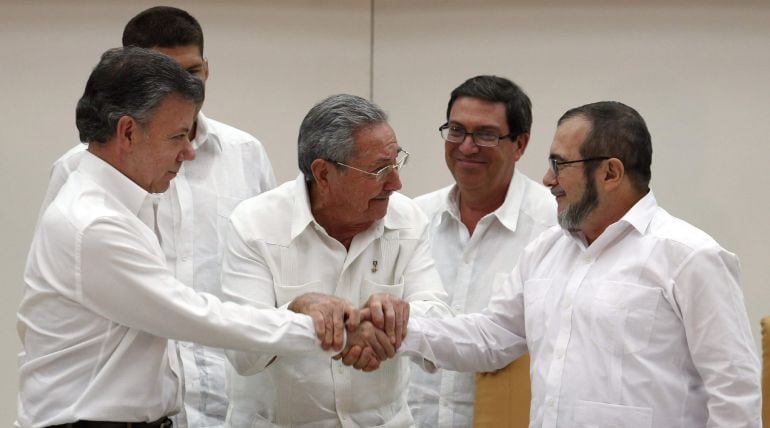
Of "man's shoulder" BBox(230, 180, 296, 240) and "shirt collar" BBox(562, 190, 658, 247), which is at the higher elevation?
"shirt collar" BBox(562, 190, 658, 247)

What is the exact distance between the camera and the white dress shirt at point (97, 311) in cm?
278

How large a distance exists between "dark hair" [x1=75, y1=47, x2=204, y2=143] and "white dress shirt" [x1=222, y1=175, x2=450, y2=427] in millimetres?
591

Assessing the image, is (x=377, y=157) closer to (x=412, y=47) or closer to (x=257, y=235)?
(x=257, y=235)

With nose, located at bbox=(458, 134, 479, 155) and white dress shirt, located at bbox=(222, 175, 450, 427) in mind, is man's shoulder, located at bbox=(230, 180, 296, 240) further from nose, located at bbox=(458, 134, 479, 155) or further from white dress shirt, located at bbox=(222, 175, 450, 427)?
nose, located at bbox=(458, 134, 479, 155)

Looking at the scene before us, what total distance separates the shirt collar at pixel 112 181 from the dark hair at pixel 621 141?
1207 mm

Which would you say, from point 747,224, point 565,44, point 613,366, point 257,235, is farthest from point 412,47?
point 613,366

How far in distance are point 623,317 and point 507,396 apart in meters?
0.76

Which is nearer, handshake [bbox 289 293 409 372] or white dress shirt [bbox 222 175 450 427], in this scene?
handshake [bbox 289 293 409 372]

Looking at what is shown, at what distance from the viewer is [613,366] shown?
117 inches

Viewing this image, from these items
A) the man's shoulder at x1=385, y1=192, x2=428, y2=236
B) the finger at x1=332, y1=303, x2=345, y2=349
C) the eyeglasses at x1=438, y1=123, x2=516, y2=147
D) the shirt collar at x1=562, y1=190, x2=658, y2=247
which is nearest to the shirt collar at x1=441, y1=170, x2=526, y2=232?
the eyeglasses at x1=438, y1=123, x2=516, y2=147

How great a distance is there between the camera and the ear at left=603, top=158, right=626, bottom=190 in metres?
3.12

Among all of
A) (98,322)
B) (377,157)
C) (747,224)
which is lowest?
(747,224)

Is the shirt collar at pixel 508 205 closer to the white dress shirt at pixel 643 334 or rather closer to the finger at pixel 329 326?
the white dress shirt at pixel 643 334

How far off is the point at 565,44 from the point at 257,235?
253cm
